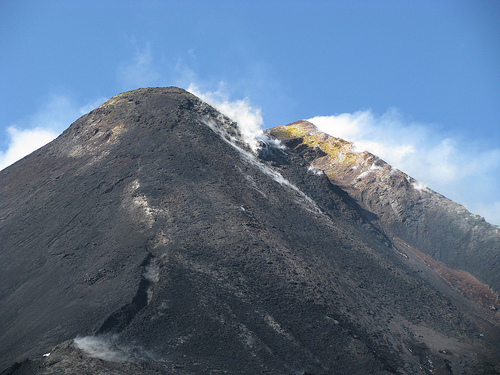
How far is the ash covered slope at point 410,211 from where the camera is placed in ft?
266

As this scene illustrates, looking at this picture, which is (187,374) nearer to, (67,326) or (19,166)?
(67,326)

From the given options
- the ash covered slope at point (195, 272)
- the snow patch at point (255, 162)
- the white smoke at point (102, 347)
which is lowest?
the white smoke at point (102, 347)

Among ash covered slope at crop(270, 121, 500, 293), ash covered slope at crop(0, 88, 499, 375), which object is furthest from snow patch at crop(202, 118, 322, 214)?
ash covered slope at crop(270, 121, 500, 293)

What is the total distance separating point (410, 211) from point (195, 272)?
2155 inches

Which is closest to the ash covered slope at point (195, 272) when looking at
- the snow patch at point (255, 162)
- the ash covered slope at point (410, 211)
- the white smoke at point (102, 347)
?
the white smoke at point (102, 347)

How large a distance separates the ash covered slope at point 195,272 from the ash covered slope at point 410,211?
1103 cm

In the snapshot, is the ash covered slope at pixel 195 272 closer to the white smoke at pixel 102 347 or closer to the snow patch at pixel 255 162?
the white smoke at pixel 102 347

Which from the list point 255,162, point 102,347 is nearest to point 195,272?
point 102,347

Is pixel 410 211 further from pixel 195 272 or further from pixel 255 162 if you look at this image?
pixel 195 272

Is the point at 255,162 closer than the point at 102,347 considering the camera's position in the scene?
No

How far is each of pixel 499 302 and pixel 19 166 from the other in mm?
63310

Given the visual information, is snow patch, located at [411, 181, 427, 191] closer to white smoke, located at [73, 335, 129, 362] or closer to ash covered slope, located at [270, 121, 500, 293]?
ash covered slope, located at [270, 121, 500, 293]

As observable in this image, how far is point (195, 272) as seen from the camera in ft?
151

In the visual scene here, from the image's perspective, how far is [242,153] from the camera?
73.8 meters
